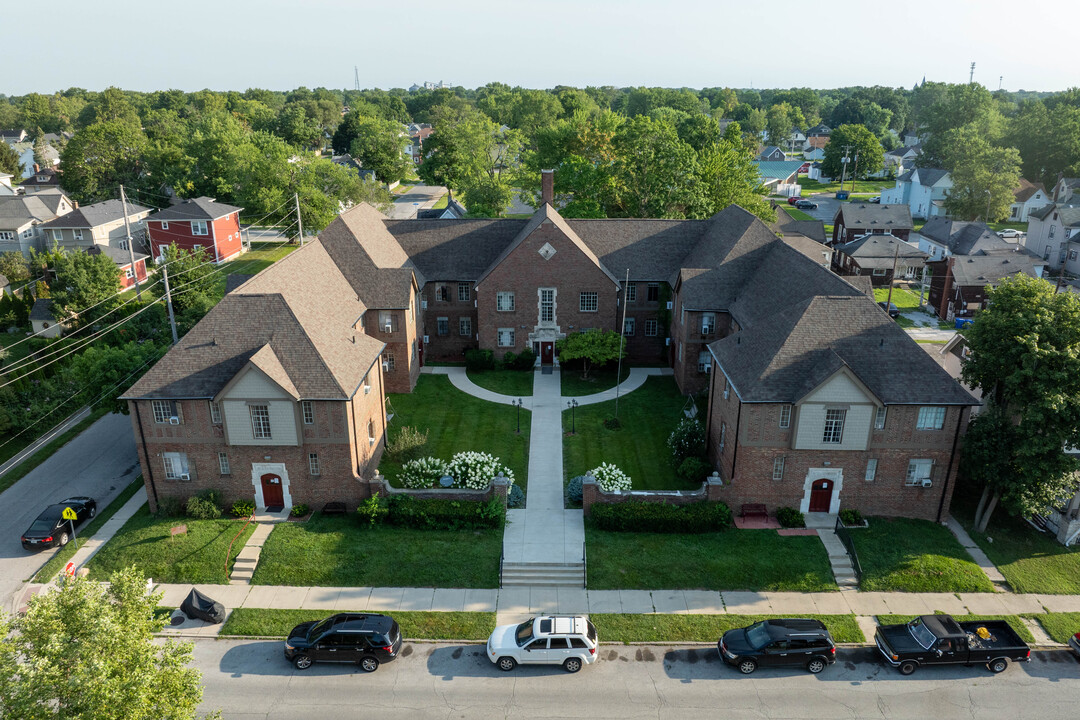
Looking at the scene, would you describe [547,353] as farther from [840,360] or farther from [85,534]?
[85,534]

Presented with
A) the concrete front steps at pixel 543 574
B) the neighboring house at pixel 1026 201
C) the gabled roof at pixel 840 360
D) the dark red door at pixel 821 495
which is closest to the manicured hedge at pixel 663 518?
the concrete front steps at pixel 543 574

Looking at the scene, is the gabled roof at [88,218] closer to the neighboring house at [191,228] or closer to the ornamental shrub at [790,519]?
the neighboring house at [191,228]

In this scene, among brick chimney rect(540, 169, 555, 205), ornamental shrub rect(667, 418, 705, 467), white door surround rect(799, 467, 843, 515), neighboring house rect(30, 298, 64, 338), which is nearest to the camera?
white door surround rect(799, 467, 843, 515)

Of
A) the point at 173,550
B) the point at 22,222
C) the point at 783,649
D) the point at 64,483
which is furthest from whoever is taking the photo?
the point at 22,222

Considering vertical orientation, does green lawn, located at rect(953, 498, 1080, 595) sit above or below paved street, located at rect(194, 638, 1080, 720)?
above

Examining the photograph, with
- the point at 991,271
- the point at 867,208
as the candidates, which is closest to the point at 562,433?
the point at 991,271

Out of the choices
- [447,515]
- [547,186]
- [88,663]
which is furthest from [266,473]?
[547,186]

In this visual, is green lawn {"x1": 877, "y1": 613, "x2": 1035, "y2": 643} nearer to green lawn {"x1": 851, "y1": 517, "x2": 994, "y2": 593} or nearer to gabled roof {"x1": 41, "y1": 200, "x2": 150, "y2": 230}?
green lawn {"x1": 851, "y1": 517, "x2": 994, "y2": 593}

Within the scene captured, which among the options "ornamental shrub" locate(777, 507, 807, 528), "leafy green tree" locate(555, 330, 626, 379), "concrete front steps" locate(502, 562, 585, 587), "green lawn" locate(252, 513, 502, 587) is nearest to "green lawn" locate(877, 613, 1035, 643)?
"ornamental shrub" locate(777, 507, 807, 528)
